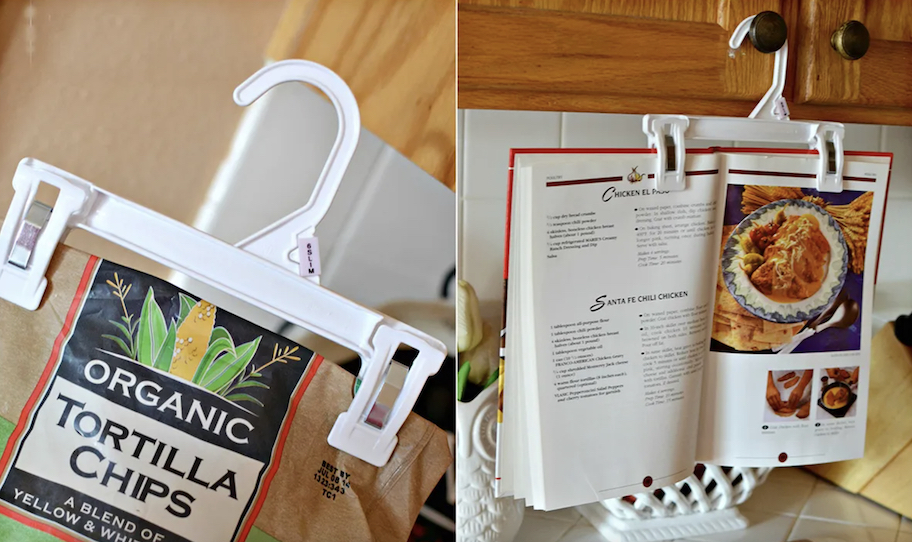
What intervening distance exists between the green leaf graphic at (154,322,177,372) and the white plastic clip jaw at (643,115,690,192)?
52 cm

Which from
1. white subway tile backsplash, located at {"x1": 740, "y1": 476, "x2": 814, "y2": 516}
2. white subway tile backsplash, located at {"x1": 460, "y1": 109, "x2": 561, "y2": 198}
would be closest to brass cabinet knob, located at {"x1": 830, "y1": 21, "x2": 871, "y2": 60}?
white subway tile backsplash, located at {"x1": 460, "y1": 109, "x2": 561, "y2": 198}

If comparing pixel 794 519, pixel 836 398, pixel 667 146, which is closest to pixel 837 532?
pixel 794 519

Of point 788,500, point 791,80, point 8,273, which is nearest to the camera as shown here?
point 8,273

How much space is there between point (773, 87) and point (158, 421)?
72 centimetres

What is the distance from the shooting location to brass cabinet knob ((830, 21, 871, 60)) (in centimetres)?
71

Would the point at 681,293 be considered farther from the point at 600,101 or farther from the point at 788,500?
the point at 788,500

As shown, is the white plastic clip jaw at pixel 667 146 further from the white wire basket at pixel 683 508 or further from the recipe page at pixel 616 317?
the white wire basket at pixel 683 508

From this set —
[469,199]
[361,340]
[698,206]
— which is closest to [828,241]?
[698,206]

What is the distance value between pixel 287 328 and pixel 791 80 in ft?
1.97

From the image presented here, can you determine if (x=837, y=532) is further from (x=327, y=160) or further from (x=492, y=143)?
(x=327, y=160)

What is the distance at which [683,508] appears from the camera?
90 centimetres

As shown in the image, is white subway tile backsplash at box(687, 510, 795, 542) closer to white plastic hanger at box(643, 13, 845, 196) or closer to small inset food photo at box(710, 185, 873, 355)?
small inset food photo at box(710, 185, 873, 355)

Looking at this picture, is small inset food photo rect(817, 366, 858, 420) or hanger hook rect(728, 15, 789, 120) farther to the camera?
small inset food photo rect(817, 366, 858, 420)

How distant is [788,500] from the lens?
0.99 metres
